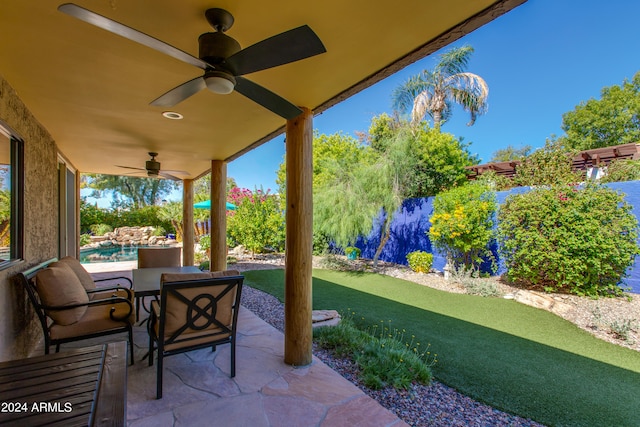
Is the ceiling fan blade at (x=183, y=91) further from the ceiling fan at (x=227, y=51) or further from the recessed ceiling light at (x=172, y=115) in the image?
the recessed ceiling light at (x=172, y=115)

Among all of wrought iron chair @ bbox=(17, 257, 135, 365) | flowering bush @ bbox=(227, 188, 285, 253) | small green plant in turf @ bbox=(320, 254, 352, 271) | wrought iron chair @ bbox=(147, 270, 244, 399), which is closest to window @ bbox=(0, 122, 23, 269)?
wrought iron chair @ bbox=(17, 257, 135, 365)

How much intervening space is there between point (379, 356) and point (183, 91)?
9.09 feet

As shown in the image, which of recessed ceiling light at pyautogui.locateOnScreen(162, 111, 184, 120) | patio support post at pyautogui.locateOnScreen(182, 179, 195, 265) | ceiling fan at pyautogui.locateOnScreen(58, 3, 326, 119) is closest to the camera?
ceiling fan at pyautogui.locateOnScreen(58, 3, 326, 119)

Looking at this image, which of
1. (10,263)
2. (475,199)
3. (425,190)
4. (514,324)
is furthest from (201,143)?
(425,190)

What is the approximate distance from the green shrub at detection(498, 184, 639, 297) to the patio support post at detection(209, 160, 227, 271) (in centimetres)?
573

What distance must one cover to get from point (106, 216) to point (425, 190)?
50.5 ft

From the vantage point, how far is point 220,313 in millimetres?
2467

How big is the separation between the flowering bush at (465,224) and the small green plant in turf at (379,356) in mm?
3824

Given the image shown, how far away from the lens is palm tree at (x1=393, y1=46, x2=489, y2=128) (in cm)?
1284

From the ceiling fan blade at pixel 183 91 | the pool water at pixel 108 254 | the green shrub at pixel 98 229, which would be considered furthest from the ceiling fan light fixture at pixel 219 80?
the green shrub at pixel 98 229

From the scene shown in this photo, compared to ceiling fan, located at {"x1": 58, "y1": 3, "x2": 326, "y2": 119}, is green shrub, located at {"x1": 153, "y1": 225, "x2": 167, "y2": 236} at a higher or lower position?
lower

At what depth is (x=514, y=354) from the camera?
10.8 feet

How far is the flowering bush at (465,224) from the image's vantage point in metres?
6.54

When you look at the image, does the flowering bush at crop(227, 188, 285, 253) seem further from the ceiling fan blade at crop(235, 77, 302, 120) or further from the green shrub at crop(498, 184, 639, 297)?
the ceiling fan blade at crop(235, 77, 302, 120)
